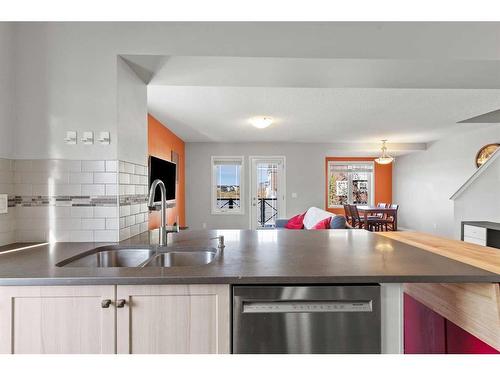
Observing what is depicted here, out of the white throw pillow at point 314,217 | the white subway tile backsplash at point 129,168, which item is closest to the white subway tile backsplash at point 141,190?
the white subway tile backsplash at point 129,168

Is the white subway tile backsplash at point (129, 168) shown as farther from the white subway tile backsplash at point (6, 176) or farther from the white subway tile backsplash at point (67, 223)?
the white subway tile backsplash at point (6, 176)

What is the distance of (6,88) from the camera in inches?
60.9

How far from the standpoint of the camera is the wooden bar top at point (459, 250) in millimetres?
1114

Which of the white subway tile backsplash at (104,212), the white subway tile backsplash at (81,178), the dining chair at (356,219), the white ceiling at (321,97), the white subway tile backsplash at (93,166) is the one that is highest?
the white ceiling at (321,97)

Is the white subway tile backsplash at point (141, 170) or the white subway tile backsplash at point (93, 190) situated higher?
the white subway tile backsplash at point (141, 170)

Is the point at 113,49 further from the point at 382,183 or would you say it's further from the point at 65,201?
the point at 382,183

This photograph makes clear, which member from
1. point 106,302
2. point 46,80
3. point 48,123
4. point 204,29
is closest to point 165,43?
point 204,29

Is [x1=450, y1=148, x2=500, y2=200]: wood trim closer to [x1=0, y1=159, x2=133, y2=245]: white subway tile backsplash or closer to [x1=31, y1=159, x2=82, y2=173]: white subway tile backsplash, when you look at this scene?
[x1=0, y1=159, x2=133, y2=245]: white subway tile backsplash

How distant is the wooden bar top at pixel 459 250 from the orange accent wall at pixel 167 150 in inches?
137

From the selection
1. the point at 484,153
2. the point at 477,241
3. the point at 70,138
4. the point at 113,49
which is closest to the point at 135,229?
the point at 70,138

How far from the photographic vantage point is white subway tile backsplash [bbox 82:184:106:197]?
5.30ft

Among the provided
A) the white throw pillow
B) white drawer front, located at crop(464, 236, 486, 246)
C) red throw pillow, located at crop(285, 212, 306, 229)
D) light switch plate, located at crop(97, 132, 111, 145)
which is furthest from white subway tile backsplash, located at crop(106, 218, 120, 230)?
red throw pillow, located at crop(285, 212, 306, 229)

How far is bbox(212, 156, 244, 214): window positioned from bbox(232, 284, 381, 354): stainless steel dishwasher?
5.89 m
